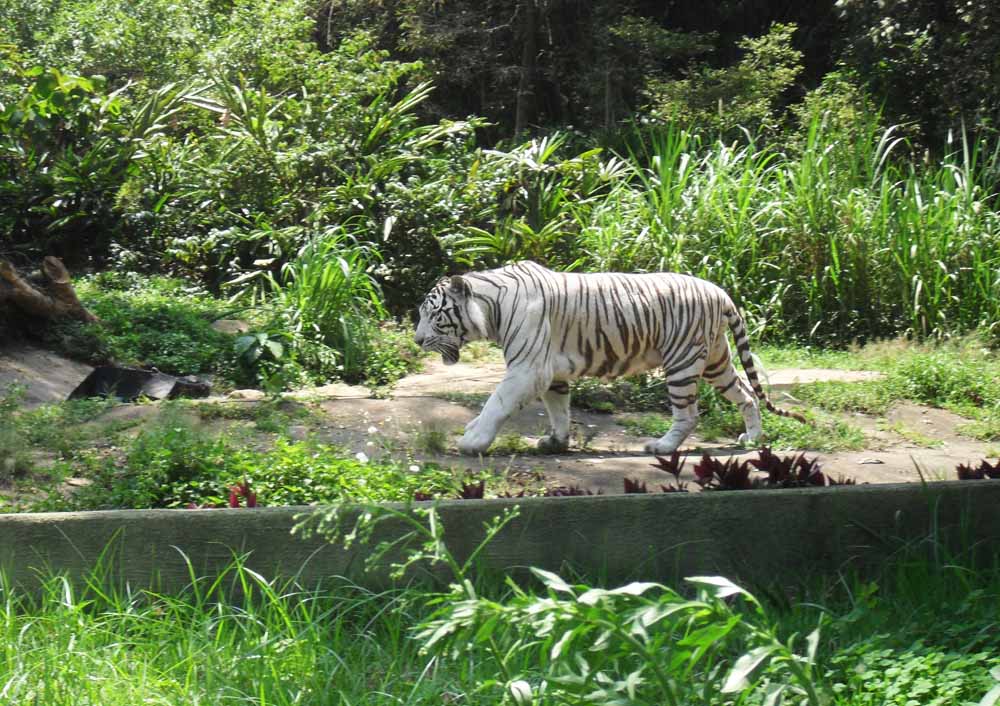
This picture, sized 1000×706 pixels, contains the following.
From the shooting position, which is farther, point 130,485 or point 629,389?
point 629,389

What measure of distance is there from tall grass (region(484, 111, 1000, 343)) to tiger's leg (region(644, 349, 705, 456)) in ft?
10.6

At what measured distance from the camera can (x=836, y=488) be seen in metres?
4.32

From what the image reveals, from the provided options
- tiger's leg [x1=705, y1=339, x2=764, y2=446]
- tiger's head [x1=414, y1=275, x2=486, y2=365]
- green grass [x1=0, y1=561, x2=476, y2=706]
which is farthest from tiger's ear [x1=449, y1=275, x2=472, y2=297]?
green grass [x1=0, y1=561, x2=476, y2=706]

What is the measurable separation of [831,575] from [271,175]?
8.98 meters

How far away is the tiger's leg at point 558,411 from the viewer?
6844 millimetres

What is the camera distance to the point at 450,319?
684cm

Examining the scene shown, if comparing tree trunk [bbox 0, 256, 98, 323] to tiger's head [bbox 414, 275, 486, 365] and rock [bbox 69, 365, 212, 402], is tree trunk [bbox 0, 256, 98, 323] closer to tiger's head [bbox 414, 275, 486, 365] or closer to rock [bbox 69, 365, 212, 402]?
rock [bbox 69, 365, 212, 402]

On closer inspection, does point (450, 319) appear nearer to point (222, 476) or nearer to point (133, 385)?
point (222, 476)

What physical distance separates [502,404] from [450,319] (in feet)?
2.43

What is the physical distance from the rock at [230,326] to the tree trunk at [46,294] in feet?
3.45

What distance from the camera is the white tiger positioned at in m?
6.73

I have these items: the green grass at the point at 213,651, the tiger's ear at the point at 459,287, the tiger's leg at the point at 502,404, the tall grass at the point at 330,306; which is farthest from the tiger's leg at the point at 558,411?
the green grass at the point at 213,651

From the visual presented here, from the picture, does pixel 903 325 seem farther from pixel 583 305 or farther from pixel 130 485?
pixel 130 485

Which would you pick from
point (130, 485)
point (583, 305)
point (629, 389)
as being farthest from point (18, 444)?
point (629, 389)
